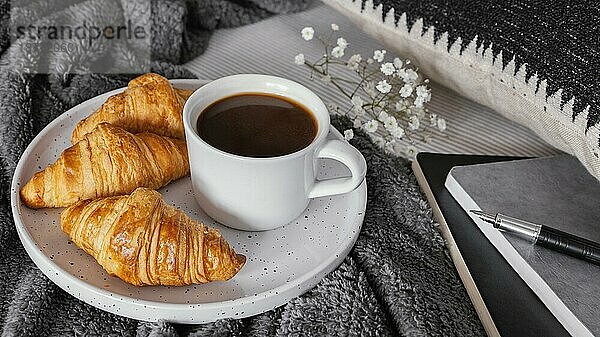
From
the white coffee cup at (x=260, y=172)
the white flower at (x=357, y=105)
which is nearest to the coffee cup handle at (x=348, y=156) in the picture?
the white coffee cup at (x=260, y=172)

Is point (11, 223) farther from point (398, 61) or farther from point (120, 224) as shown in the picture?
point (398, 61)

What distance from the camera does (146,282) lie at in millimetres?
696

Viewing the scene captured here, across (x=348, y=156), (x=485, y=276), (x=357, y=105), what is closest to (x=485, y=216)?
(x=485, y=276)

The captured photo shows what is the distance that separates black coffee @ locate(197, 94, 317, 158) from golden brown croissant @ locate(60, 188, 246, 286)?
89 mm

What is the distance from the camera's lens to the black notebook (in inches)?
29.1

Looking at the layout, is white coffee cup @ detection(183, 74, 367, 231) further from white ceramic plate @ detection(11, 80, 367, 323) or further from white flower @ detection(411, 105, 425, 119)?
white flower @ detection(411, 105, 425, 119)

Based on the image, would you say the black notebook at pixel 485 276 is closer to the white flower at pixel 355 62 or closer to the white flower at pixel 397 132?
the white flower at pixel 397 132

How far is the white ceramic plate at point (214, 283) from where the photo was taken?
70cm

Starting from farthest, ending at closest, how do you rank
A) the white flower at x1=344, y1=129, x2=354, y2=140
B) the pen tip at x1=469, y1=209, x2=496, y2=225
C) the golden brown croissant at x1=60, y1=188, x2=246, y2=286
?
the white flower at x1=344, y1=129, x2=354, y2=140, the pen tip at x1=469, y1=209, x2=496, y2=225, the golden brown croissant at x1=60, y1=188, x2=246, y2=286

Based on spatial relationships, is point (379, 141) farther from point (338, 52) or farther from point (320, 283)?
point (320, 283)

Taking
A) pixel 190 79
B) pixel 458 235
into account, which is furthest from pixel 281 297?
pixel 190 79

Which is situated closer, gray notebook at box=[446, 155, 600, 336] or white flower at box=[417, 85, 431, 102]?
gray notebook at box=[446, 155, 600, 336]

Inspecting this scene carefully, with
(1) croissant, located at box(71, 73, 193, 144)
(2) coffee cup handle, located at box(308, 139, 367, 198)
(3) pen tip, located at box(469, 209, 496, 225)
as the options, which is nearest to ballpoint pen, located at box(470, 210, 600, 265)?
(3) pen tip, located at box(469, 209, 496, 225)

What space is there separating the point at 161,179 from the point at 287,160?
161mm
